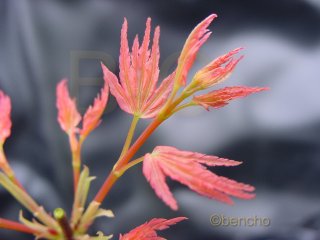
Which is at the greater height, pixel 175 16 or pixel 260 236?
pixel 175 16

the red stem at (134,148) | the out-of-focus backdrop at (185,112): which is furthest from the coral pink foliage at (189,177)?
the out-of-focus backdrop at (185,112)

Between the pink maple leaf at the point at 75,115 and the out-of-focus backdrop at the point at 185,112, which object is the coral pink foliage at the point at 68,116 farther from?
the out-of-focus backdrop at the point at 185,112

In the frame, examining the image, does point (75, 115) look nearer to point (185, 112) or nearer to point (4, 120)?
point (4, 120)

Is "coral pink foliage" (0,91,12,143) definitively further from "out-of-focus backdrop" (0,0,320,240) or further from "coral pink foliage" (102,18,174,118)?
"out-of-focus backdrop" (0,0,320,240)

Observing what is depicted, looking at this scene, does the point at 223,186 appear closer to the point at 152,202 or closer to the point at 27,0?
the point at 152,202

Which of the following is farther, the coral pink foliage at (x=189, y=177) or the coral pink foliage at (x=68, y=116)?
the coral pink foliage at (x=68, y=116)

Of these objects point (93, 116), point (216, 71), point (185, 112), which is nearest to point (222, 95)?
point (216, 71)

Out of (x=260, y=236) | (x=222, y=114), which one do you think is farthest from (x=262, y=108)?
(x=260, y=236)

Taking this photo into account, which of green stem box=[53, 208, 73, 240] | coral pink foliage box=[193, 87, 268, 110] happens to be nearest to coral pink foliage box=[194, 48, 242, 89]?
coral pink foliage box=[193, 87, 268, 110]
